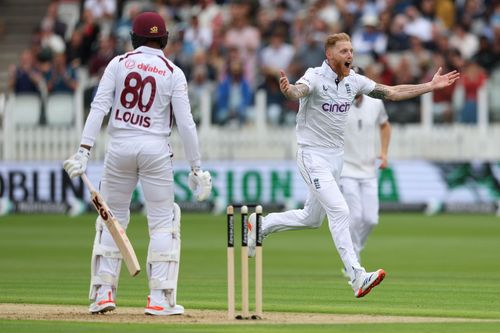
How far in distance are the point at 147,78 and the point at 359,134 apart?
201 inches

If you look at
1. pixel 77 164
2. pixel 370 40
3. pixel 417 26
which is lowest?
pixel 77 164

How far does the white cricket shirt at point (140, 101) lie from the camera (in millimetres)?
11484

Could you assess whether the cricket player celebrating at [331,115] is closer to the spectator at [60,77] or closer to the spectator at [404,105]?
the spectator at [404,105]

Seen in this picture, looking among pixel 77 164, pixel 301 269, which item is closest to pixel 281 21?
pixel 301 269

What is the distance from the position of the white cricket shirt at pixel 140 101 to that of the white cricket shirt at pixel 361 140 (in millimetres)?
4683

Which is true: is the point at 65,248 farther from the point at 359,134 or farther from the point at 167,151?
the point at 167,151

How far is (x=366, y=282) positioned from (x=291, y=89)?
1790mm

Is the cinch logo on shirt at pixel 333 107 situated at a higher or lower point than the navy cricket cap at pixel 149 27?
lower

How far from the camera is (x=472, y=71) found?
87.7 feet

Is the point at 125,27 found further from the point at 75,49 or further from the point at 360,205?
the point at 360,205

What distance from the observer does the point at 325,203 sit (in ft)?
42.5

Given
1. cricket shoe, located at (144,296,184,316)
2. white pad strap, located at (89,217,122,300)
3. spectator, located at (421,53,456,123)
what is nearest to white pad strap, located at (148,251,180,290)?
cricket shoe, located at (144,296,184,316)

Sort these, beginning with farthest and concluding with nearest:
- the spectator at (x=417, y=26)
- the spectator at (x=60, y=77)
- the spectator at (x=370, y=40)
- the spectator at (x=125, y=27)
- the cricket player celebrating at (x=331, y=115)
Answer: the spectator at (x=125, y=27) → the spectator at (x=60, y=77) → the spectator at (x=417, y=26) → the spectator at (x=370, y=40) → the cricket player celebrating at (x=331, y=115)

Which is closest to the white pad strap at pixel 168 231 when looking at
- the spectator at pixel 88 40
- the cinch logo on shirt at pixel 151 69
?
the cinch logo on shirt at pixel 151 69
